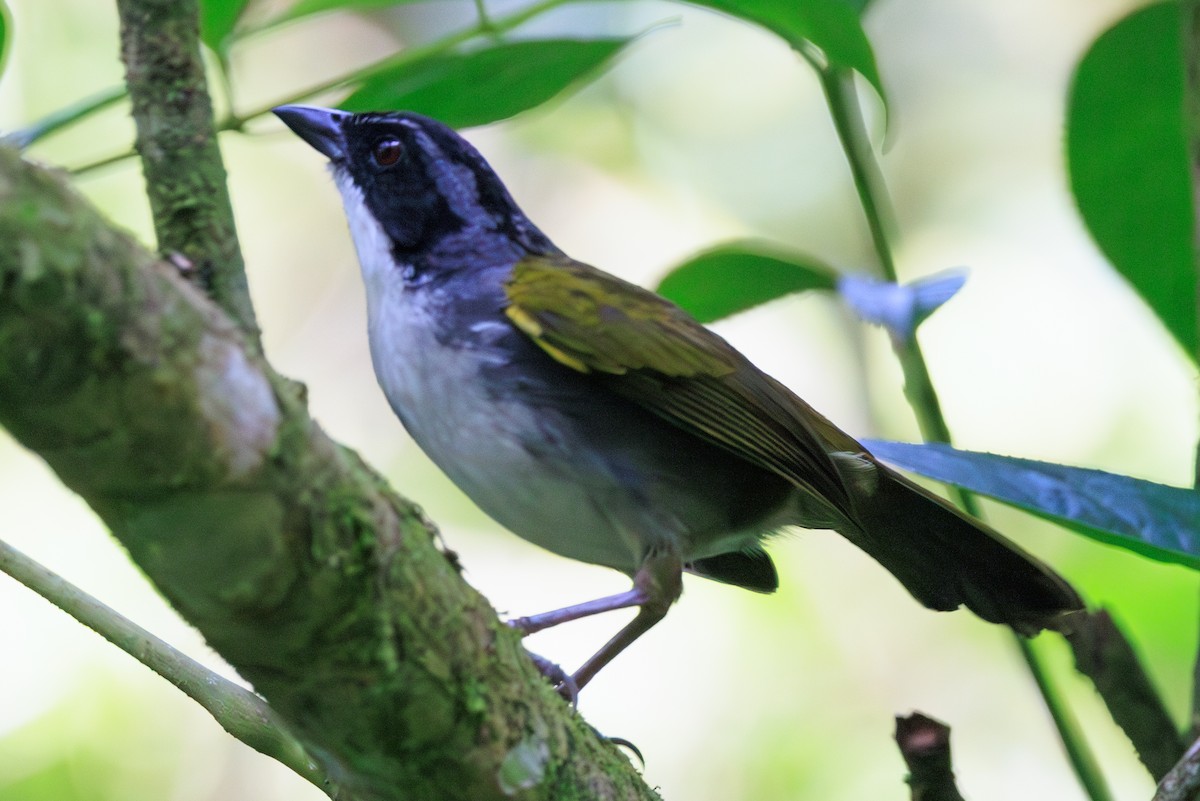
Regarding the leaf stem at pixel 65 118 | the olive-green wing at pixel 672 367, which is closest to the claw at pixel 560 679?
the olive-green wing at pixel 672 367

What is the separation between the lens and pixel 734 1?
252cm

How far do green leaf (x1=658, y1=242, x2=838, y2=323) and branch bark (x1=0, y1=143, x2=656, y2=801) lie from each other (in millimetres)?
1476

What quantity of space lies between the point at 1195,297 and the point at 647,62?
6347mm

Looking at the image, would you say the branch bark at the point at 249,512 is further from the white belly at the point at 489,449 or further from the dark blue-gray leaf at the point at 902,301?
the dark blue-gray leaf at the point at 902,301

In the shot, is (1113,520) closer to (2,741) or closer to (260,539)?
(260,539)

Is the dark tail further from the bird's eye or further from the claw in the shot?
the bird's eye

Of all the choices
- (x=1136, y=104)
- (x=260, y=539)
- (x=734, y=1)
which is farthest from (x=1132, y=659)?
(x=260, y=539)

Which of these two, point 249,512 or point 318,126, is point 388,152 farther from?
point 249,512

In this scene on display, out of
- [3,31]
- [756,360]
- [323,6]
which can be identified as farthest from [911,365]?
[756,360]

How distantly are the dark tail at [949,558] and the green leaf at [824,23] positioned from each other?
0.97m

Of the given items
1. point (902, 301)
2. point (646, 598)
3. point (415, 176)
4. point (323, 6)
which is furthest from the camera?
point (415, 176)

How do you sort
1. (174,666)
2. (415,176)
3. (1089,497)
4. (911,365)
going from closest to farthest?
1. (1089,497)
2. (174,666)
3. (911,365)
4. (415,176)

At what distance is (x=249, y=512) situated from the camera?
124 cm

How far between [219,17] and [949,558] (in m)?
2.05
